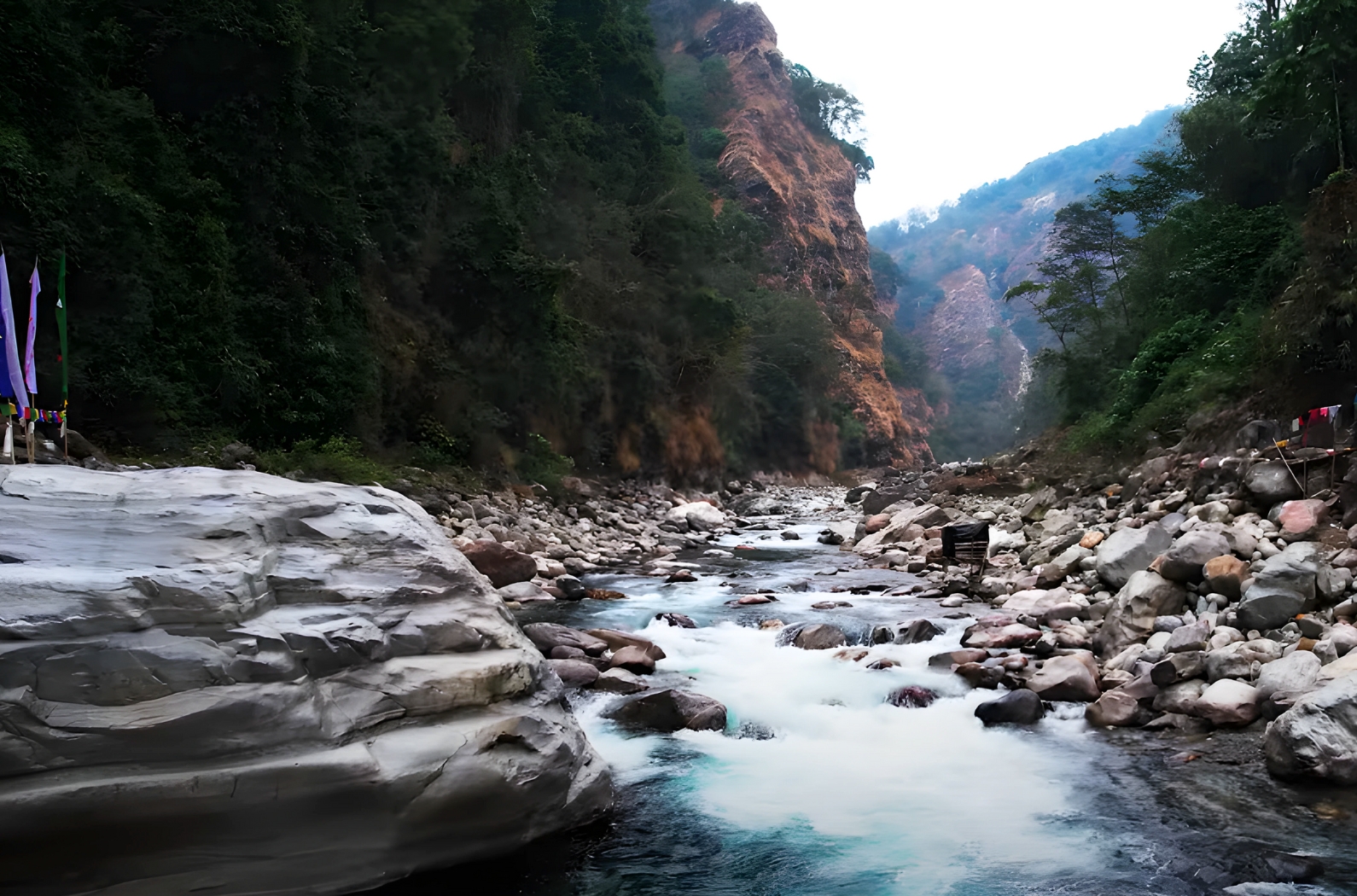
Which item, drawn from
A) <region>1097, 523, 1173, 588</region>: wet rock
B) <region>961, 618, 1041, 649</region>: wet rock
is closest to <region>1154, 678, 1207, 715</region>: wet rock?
<region>961, 618, 1041, 649</region>: wet rock

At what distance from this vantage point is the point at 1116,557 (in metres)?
7.49

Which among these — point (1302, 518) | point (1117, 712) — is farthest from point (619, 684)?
point (1302, 518)

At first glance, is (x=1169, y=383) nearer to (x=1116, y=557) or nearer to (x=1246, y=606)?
(x=1116, y=557)

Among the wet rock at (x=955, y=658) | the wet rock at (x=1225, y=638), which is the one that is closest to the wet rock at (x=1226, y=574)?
the wet rock at (x=1225, y=638)

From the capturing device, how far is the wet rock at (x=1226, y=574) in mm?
6027

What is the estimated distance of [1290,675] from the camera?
4730 millimetres

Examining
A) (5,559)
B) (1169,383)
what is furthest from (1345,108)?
(5,559)

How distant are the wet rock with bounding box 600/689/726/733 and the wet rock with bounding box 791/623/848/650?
1.96 m

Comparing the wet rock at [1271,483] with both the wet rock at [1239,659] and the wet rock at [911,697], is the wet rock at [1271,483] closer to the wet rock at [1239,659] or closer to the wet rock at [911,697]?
the wet rock at [1239,659]

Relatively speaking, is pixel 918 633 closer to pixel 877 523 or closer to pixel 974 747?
pixel 974 747

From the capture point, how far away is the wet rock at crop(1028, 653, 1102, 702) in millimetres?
5383

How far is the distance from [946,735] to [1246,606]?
92.5 inches

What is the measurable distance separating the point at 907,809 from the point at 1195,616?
3273 mm

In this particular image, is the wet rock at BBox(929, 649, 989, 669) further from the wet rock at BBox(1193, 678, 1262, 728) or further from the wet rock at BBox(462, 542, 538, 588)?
the wet rock at BBox(462, 542, 538, 588)
